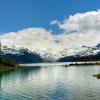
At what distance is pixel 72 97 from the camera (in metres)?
72.9

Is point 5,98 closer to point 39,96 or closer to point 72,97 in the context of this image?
point 39,96

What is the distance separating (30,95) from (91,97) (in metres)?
15.9

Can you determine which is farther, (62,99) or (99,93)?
(99,93)

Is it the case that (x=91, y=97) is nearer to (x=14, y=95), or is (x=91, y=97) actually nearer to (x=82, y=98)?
(x=82, y=98)

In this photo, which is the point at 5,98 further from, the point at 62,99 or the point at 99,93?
the point at 99,93

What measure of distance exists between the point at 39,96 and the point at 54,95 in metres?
3.71

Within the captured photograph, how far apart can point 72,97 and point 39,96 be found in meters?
8.63

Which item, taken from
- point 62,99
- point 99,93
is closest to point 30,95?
point 62,99

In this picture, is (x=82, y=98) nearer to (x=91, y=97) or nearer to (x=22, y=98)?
(x=91, y=97)

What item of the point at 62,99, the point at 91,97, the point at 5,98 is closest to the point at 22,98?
the point at 5,98

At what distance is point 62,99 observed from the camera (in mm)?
70312

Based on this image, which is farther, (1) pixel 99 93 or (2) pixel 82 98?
(1) pixel 99 93

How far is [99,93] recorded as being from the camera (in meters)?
78.4

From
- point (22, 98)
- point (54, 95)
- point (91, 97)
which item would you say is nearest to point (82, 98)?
point (91, 97)
